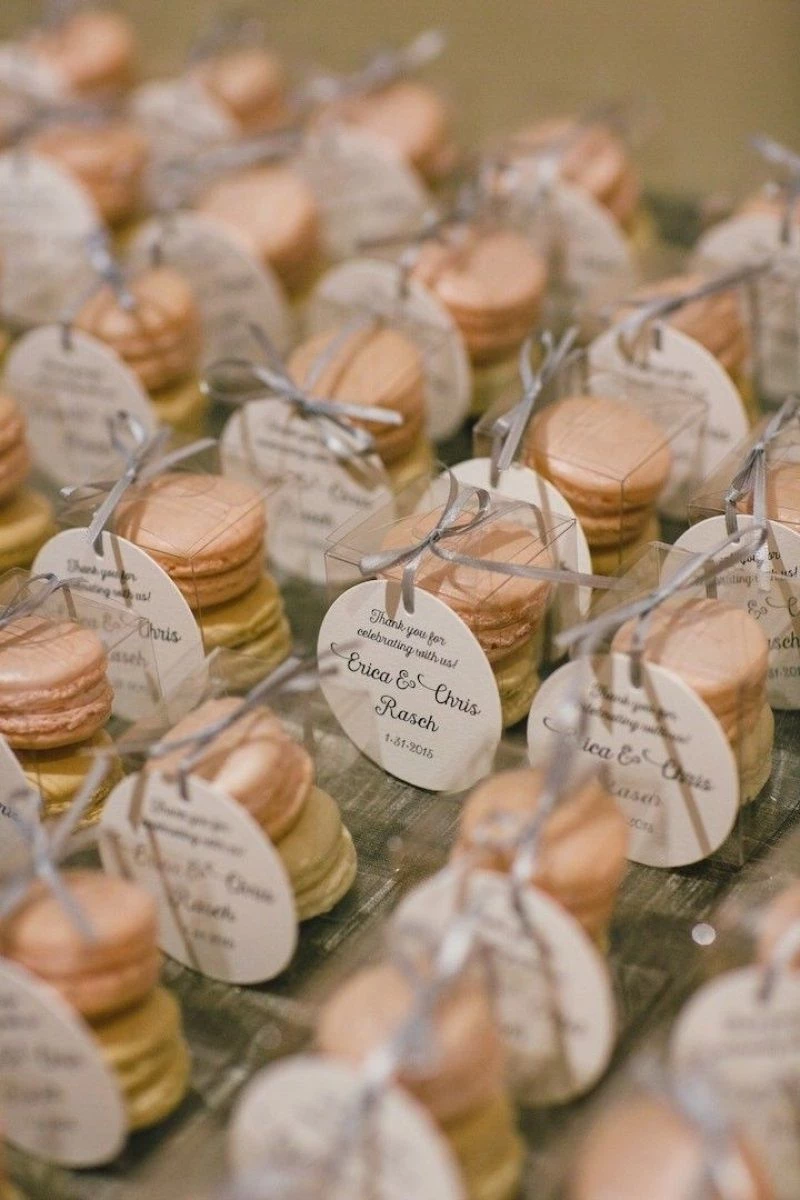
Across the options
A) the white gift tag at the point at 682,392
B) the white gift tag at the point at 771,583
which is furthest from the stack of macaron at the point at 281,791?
the white gift tag at the point at 682,392

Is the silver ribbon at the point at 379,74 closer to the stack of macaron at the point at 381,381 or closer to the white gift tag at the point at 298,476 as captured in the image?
the stack of macaron at the point at 381,381

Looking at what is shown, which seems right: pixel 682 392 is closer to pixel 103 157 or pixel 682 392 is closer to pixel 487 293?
pixel 487 293

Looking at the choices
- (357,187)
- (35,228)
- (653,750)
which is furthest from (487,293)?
(653,750)

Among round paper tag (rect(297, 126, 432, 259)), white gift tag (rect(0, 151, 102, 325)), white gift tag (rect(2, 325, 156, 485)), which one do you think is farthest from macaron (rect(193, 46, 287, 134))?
white gift tag (rect(2, 325, 156, 485))

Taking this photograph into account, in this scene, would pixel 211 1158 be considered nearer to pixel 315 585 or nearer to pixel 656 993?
pixel 656 993

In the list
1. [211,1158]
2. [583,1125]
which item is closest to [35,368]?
[211,1158]

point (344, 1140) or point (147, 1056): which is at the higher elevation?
point (344, 1140)

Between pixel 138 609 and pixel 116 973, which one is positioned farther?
pixel 138 609
